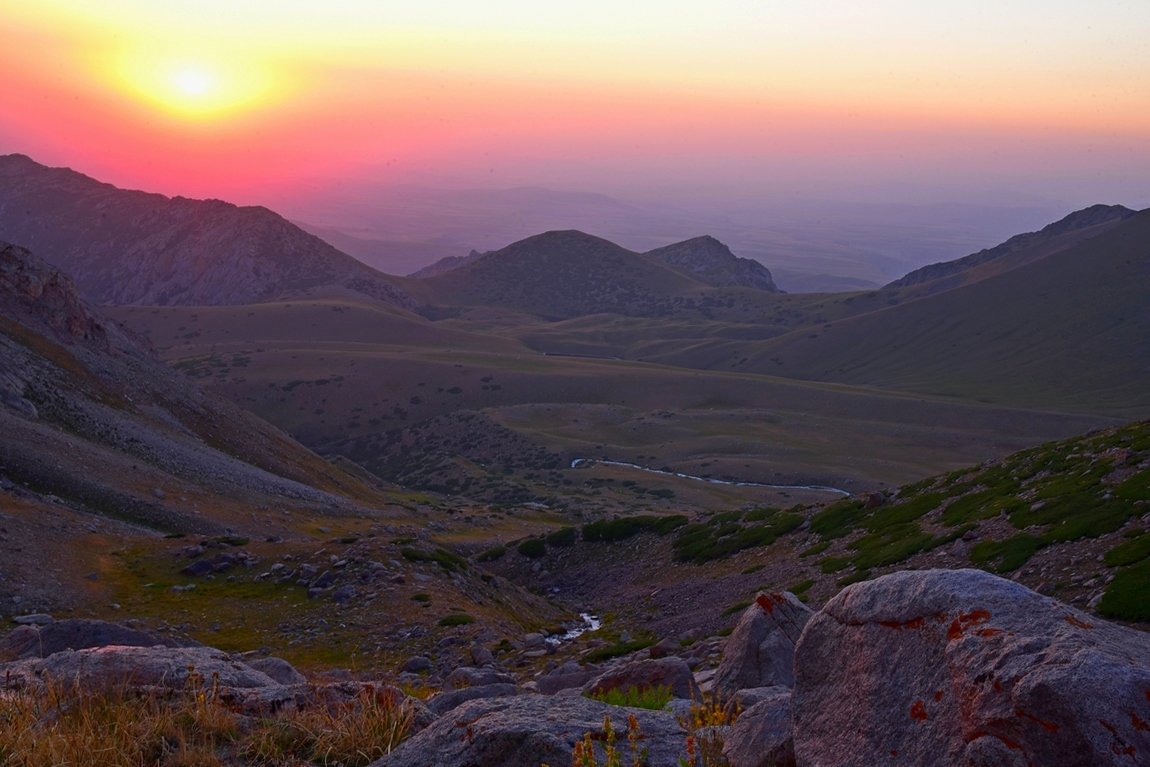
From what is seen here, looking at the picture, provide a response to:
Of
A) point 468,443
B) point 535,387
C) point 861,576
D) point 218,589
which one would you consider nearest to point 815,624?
point 861,576

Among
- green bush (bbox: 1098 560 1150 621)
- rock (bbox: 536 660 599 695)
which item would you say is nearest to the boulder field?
rock (bbox: 536 660 599 695)

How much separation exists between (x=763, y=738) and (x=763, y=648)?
6170 millimetres

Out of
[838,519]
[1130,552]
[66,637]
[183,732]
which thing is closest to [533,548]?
[838,519]

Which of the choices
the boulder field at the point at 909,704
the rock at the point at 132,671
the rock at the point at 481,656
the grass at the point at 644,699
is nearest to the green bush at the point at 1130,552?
the grass at the point at 644,699

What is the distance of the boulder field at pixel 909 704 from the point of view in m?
6.07

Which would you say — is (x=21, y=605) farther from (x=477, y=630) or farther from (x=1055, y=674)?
(x=1055, y=674)

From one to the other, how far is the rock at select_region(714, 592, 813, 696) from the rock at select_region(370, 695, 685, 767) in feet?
16.3

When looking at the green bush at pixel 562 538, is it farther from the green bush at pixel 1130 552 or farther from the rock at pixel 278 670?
the rock at pixel 278 670

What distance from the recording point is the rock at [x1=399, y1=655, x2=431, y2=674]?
1143 inches

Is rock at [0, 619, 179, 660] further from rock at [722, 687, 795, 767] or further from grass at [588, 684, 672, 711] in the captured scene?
rock at [722, 687, 795, 767]

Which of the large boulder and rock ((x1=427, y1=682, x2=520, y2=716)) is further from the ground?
the large boulder

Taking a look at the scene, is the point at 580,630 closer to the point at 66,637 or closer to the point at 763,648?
the point at 66,637

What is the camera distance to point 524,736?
805 centimetres

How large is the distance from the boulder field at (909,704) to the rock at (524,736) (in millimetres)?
13
